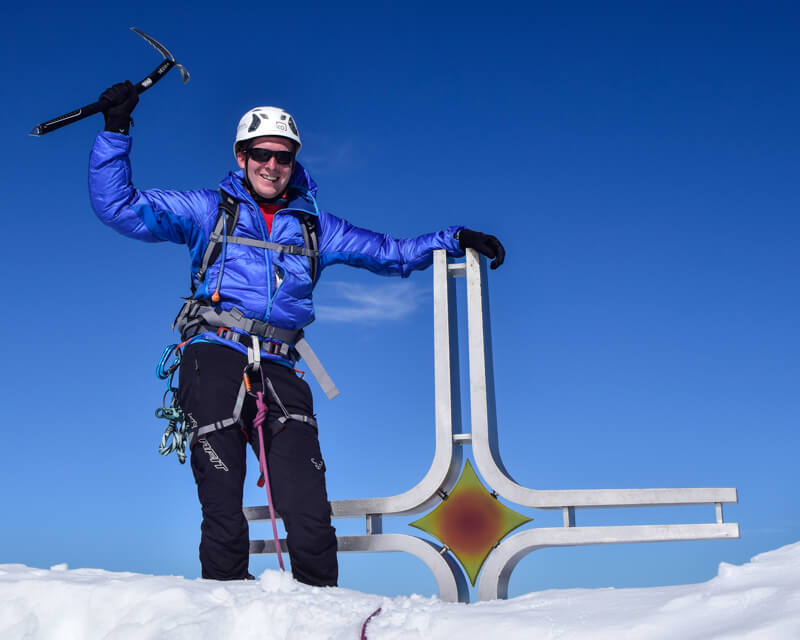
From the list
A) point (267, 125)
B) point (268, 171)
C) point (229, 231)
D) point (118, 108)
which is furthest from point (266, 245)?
point (118, 108)

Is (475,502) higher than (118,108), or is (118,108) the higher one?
(118,108)

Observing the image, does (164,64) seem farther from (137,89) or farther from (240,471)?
(240,471)

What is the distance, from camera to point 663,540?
564 cm

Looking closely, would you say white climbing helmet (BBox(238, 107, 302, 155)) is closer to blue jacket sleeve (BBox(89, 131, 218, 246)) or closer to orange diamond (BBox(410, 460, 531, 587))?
blue jacket sleeve (BBox(89, 131, 218, 246))

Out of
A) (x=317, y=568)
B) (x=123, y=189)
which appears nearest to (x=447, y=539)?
(x=317, y=568)

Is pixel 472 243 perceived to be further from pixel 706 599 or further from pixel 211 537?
pixel 706 599

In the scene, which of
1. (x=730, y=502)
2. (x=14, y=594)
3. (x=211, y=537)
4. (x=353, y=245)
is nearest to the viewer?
(x=14, y=594)

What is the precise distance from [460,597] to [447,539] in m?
0.43

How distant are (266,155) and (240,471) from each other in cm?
231

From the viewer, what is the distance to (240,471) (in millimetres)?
5105

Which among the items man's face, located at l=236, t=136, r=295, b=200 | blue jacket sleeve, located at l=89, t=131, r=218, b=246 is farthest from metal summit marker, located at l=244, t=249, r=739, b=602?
blue jacket sleeve, located at l=89, t=131, r=218, b=246

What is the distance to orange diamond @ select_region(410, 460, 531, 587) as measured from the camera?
19.2 feet

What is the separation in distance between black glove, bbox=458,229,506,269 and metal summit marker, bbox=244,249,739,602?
5.2 inches

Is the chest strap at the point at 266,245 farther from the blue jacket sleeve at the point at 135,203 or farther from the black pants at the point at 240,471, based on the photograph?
the black pants at the point at 240,471
